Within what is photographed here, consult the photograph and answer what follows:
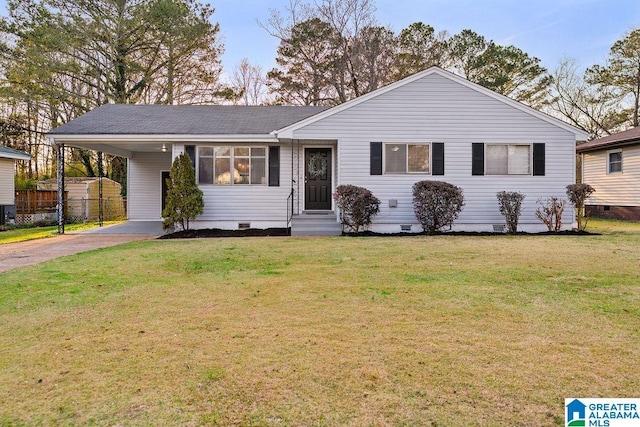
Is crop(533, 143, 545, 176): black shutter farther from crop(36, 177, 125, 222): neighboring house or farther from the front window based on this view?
crop(36, 177, 125, 222): neighboring house

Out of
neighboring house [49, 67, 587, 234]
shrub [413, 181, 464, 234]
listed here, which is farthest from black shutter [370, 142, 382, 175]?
shrub [413, 181, 464, 234]

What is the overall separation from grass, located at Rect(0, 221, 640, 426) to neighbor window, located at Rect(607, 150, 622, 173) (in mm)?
13714

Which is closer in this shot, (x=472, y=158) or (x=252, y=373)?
(x=252, y=373)

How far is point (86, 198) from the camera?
18.2 m

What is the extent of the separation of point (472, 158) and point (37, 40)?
20.3m

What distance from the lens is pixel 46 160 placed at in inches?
1072

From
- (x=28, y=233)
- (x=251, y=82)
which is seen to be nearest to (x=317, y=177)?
(x=28, y=233)

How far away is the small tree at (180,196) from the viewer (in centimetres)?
1170

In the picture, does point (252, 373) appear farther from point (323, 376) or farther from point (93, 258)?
point (93, 258)

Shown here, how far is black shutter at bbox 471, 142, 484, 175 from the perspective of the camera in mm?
11953

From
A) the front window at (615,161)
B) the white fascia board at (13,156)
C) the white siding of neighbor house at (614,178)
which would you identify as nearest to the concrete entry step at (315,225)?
the white fascia board at (13,156)

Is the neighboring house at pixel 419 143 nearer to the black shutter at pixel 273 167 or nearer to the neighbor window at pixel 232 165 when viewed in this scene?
the neighbor window at pixel 232 165

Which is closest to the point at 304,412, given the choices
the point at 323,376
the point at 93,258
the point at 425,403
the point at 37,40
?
the point at 323,376

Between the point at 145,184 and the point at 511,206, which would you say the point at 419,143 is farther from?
the point at 145,184
